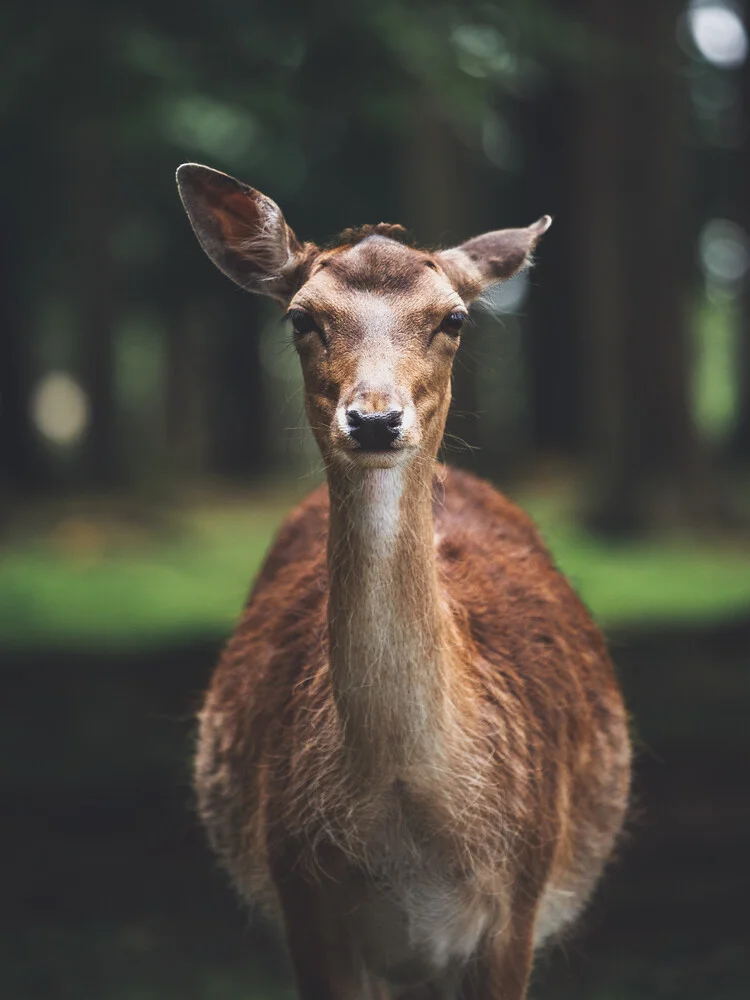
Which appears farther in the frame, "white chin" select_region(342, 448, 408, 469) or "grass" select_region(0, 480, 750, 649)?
"grass" select_region(0, 480, 750, 649)

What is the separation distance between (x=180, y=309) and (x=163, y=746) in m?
19.7

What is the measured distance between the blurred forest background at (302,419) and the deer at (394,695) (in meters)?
0.44

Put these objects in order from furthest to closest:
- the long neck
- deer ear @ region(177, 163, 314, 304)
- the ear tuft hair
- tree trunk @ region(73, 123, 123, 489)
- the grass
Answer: tree trunk @ region(73, 123, 123, 489) → the grass → the ear tuft hair → deer ear @ region(177, 163, 314, 304) → the long neck

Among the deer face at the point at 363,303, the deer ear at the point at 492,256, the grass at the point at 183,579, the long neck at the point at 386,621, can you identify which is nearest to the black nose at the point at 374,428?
the deer face at the point at 363,303

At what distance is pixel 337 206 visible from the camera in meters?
23.0

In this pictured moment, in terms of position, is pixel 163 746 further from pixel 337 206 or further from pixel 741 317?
pixel 741 317

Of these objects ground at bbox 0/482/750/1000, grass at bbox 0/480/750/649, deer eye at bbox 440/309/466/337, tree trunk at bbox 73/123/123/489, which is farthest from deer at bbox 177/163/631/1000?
tree trunk at bbox 73/123/123/489

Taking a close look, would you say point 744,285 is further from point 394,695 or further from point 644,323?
point 394,695

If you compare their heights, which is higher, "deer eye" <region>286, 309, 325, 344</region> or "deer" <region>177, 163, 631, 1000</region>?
"deer eye" <region>286, 309, 325, 344</region>

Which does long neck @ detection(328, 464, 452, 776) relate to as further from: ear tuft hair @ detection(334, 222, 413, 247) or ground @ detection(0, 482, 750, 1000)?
ground @ detection(0, 482, 750, 1000)

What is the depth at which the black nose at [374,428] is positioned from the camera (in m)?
3.49

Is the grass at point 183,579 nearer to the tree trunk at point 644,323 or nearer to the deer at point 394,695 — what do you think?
the tree trunk at point 644,323

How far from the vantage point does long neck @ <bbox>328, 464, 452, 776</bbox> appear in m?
3.84

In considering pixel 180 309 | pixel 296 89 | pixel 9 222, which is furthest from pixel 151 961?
pixel 180 309
